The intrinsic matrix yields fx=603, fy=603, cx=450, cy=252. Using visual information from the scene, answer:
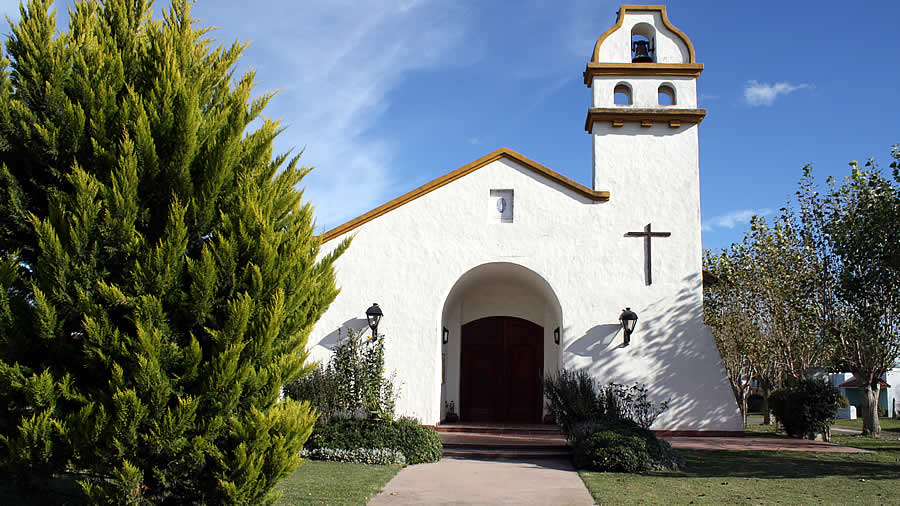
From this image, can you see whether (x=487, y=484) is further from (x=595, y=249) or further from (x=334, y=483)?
(x=595, y=249)

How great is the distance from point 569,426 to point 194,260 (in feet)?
25.2

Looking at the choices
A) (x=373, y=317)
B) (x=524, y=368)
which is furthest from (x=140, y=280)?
(x=524, y=368)

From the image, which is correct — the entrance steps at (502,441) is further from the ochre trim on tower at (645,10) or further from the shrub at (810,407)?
the ochre trim on tower at (645,10)

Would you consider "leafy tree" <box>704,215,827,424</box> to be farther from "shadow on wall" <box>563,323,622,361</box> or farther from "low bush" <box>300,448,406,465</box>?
"low bush" <box>300,448,406,465</box>

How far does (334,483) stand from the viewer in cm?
773

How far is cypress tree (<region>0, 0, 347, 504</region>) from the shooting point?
14.8ft

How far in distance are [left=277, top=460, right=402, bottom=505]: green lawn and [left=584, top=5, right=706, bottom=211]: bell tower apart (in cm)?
751

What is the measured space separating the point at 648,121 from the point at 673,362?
16.7 feet

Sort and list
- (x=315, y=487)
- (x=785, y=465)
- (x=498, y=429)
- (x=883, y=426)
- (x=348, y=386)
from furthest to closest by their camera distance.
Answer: (x=883, y=426)
(x=498, y=429)
(x=348, y=386)
(x=785, y=465)
(x=315, y=487)

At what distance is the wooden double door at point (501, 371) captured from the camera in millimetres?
13992

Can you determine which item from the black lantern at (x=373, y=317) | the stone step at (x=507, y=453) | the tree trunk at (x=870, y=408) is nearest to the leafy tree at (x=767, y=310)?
the tree trunk at (x=870, y=408)

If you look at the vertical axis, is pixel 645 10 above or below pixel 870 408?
above

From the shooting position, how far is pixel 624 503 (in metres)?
6.87

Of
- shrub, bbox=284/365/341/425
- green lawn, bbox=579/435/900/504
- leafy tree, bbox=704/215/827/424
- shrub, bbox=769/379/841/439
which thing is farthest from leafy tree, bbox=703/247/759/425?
shrub, bbox=284/365/341/425
